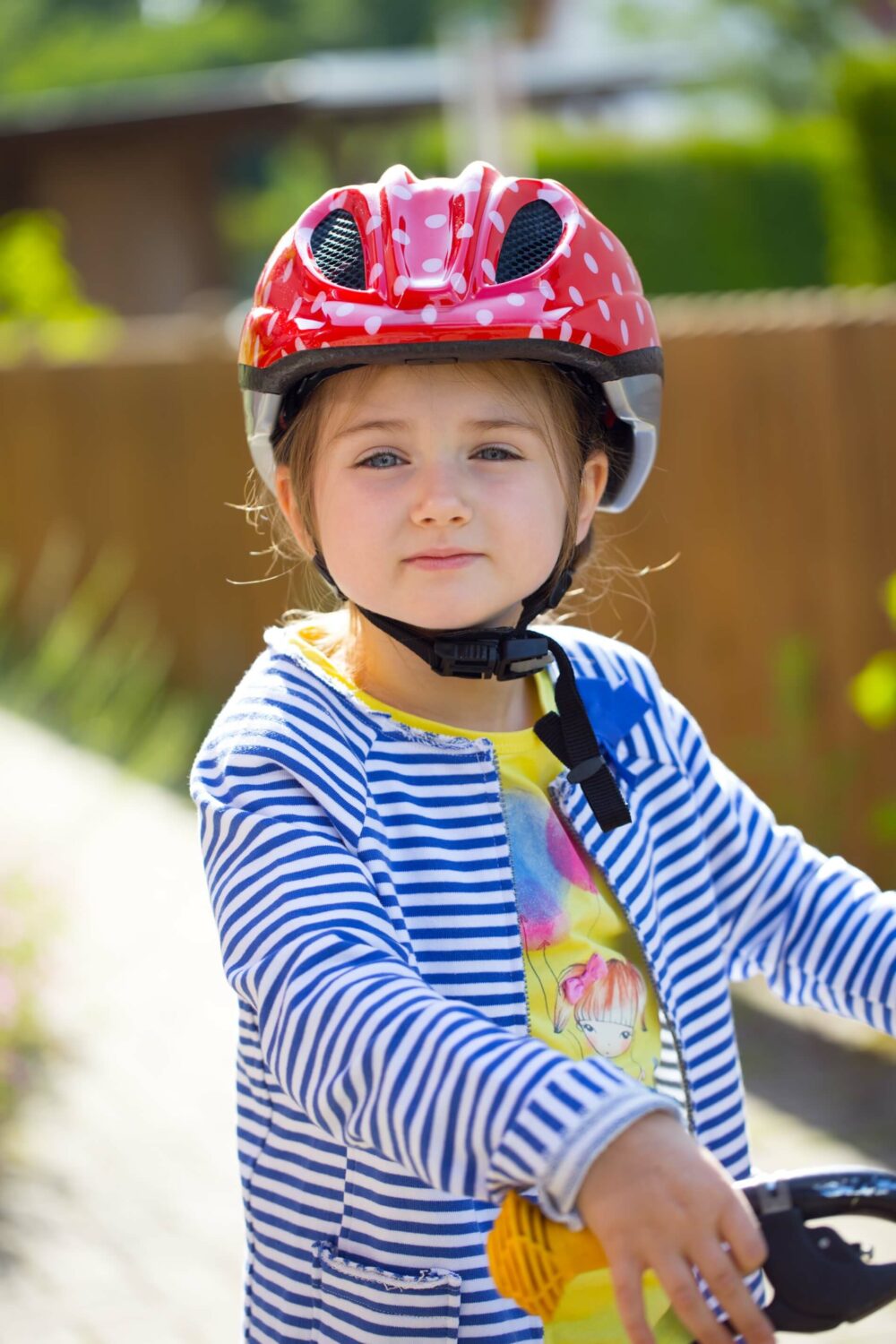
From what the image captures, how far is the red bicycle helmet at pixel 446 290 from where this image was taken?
216 cm

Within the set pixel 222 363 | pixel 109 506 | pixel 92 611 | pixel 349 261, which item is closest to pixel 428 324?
pixel 349 261

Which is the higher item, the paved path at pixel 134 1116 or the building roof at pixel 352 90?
the building roof at pixel 352 90

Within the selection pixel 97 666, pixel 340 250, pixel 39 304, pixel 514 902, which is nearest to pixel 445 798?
pixel 514 902

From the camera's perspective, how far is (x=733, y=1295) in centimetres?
139

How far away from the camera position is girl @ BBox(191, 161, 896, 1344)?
6.03 feet

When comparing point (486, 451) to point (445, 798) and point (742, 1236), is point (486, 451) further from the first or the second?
point (742, 1236)

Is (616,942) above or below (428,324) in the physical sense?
below

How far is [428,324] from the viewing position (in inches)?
83.9

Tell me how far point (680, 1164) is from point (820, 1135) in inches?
133

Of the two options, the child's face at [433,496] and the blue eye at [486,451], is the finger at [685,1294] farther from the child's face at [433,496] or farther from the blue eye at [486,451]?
the blue eye at [486,451]

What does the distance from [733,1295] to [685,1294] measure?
1.5 inches

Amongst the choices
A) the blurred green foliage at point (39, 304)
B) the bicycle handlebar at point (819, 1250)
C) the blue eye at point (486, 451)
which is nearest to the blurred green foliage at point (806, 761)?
the blue eye at point (486, 451)

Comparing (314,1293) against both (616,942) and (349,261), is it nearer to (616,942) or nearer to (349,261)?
(616,942)

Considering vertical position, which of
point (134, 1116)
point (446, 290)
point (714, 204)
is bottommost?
point (134, 1116)
